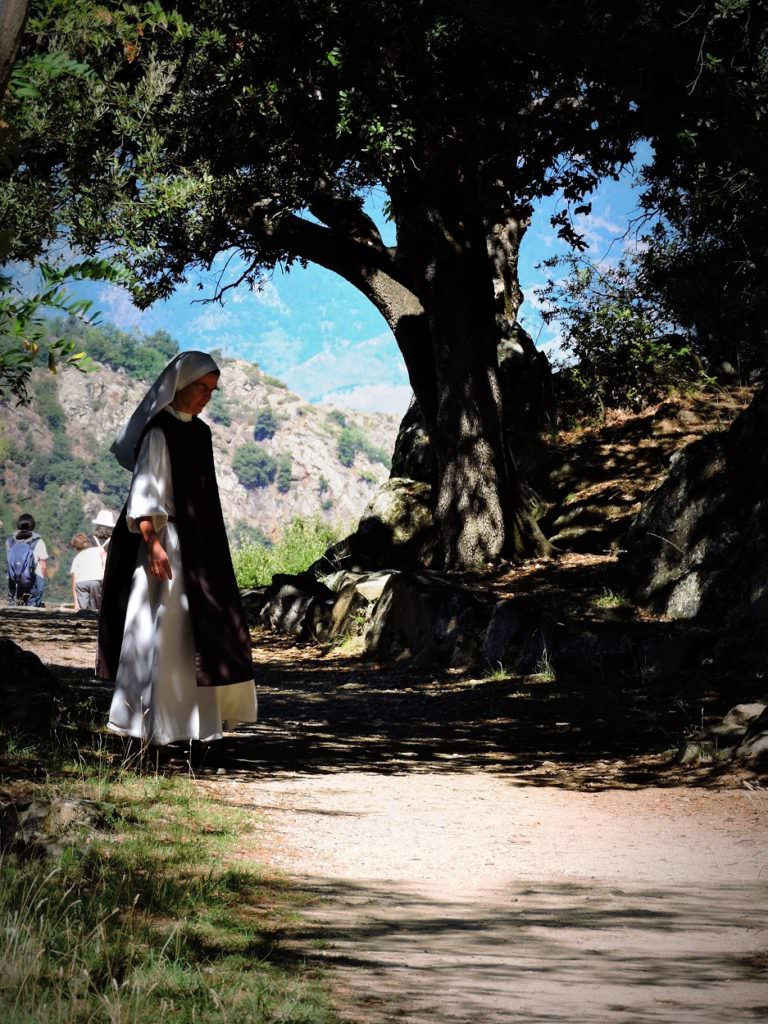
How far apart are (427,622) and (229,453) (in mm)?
150169

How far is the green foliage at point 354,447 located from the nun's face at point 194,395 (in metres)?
159

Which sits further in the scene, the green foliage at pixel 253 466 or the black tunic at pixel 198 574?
the green foliage at pixel 253 466

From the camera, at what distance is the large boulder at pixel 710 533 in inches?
467

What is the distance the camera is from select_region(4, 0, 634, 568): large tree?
407 inches

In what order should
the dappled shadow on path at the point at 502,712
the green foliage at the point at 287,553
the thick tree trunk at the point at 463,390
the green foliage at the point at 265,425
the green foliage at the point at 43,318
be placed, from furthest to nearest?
the green foliage at the point at 265,425
the green foliage at the point at 287,553
the thick tree trunk at the point at 463,390
the dappled shadow on path at the point at 502,712
the green foliage at the point at 43,318

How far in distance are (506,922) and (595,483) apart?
14.4 metres

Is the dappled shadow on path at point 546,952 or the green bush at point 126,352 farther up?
the green bush at point 126,352

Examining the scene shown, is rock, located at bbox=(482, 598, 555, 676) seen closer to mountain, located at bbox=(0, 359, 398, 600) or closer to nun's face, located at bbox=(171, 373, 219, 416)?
nun's face, located at bbox=(171, 373, 219, 416)

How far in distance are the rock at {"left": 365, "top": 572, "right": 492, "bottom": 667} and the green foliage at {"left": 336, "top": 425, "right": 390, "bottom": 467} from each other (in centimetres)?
15213

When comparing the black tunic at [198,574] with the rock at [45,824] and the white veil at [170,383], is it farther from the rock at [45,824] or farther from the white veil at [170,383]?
the rock at [45,824]

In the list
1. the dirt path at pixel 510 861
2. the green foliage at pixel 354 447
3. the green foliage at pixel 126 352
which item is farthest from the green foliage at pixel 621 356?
the green foliage at pixel 354 447

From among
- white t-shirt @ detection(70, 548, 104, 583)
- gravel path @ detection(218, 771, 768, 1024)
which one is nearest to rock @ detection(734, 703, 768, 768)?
gravel path @ detection(218, 771, 768, 1024)

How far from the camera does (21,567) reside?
71.4 feet

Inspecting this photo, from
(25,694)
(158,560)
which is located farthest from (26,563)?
(158,560)
